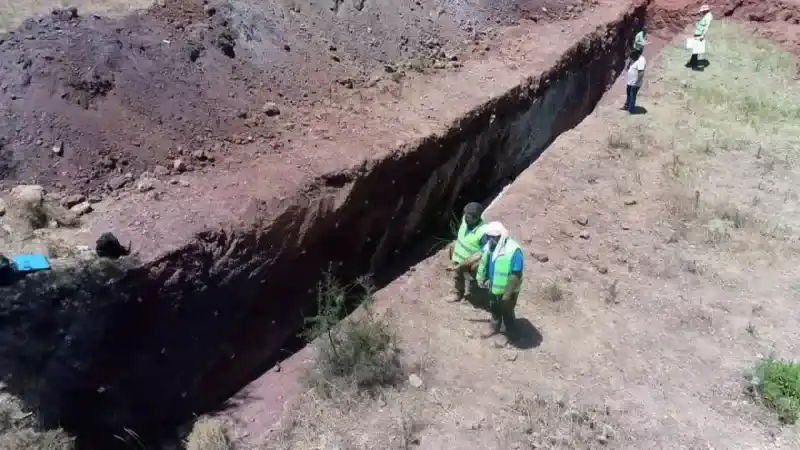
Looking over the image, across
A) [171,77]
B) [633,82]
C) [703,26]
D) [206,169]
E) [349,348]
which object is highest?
[171,77]

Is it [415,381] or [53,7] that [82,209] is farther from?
[53,7]

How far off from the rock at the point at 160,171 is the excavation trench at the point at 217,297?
3.07 feet

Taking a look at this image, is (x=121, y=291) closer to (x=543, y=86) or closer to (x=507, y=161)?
(x=507, y=161)

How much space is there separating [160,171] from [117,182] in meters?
0.39

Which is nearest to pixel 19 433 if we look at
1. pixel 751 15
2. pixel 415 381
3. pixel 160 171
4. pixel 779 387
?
pixel 160 171

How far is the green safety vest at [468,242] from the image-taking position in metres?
6.85

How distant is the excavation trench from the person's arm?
1.68 meters

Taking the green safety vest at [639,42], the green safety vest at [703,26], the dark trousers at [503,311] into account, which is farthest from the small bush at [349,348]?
the green safety vest at [703,26]

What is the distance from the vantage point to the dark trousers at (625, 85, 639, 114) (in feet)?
35.8

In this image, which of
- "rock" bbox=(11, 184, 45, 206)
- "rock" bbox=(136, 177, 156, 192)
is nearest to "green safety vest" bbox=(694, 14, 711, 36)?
"rock" bbox=(136, 177, 156, 192)

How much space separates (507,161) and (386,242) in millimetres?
2555

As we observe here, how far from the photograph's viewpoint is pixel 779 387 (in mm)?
6309

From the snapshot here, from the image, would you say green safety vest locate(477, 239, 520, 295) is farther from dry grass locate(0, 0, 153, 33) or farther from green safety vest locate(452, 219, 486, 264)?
dry grass locate(0, 0, 153, 33)

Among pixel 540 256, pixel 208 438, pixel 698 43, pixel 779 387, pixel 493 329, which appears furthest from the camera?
pixel 698 43
